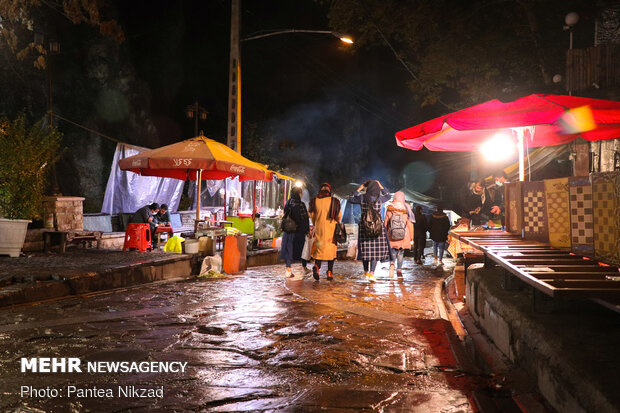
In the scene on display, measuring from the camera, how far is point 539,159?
619 inches

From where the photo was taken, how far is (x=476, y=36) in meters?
18.2

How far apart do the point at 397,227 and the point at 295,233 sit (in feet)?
8.73

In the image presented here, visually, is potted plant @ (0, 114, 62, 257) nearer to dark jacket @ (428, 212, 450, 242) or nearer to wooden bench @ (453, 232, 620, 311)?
wooden bench @ (453, 232, 620, 311)

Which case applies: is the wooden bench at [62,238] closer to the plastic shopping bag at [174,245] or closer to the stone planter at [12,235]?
the stone planter at [12,235]

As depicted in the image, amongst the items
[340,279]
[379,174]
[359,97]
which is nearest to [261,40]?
[359,97]

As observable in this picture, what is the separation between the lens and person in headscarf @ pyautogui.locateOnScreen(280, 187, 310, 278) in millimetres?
10750

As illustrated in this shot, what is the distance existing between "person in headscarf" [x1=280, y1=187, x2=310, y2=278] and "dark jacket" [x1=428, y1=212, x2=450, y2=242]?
17.2 feet

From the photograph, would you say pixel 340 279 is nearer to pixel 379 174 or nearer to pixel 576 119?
pixel 576 119

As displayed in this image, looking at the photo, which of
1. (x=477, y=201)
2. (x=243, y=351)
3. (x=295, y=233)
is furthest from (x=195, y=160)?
(x=243, y=351)

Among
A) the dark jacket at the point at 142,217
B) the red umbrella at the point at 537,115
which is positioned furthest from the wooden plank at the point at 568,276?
the dark jacket at the point at 142,217

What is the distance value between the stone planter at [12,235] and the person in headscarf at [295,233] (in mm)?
6065

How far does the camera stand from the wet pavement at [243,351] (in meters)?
3.66

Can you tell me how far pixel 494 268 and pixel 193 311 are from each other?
447 centimetres

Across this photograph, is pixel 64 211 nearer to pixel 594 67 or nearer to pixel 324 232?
pixel 324 232
